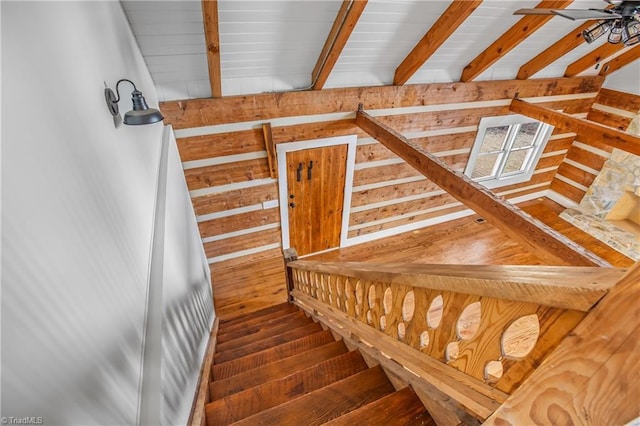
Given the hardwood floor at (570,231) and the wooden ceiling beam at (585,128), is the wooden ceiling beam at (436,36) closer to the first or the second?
the wooden ceiling beam at (585,128)

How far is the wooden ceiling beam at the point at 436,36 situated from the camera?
2189mm

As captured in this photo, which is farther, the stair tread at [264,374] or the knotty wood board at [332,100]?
the knotty wood board at [332,100]

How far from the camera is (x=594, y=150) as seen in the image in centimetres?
485

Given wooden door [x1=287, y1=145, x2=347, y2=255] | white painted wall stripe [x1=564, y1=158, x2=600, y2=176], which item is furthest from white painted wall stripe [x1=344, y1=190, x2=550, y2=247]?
white painted wall stripe [x1=564, y1=158, x2=600, y2=176]

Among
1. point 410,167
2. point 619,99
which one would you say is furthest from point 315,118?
point 619,99

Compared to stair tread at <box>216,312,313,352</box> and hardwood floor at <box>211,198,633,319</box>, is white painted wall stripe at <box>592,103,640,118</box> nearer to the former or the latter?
hardwood floor at <box>211,198,633,319</box>

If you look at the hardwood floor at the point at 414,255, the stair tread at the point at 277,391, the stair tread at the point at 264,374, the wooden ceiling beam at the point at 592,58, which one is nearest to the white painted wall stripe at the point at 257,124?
the hardwood floor at the point at 414,255

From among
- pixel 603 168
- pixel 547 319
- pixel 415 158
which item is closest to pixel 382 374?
pixel 547 319

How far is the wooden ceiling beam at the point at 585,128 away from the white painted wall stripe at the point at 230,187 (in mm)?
3523

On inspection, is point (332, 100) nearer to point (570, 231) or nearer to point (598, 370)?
point (598, 370)

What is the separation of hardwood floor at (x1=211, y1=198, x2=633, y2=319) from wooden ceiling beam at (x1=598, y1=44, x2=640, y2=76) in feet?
7.83

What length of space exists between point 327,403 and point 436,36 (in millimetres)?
2940

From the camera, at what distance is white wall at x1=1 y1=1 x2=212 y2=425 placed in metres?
0.54

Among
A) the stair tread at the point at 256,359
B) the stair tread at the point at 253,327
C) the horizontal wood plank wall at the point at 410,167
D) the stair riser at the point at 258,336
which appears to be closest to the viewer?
the stair tread at the point at 256,359
